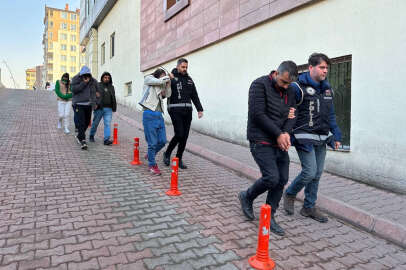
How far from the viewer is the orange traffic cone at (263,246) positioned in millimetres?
2615

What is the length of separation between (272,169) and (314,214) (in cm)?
112

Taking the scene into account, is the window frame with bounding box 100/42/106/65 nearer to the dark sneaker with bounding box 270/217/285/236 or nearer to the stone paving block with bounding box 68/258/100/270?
the dark sneaker with bounding box 270/217/285/236

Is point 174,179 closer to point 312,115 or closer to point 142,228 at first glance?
point 142,228

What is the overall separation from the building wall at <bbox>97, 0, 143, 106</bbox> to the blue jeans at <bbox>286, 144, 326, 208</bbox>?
546 inches

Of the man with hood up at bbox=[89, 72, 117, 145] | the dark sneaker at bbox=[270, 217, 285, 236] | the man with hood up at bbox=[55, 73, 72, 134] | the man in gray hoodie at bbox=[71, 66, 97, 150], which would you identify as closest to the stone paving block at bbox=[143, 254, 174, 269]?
the dark sneaker at bbox=[270, 217, 285, 236]

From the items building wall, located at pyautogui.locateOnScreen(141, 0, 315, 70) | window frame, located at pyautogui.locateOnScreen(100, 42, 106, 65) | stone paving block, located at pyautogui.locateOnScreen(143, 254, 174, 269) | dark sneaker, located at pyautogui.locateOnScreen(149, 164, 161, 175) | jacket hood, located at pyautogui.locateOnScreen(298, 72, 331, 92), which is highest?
window frame, located at pyautogui.locateOnScreen(100, 42, 106, 65)

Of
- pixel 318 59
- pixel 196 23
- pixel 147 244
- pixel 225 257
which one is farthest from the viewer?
pixel 196 23

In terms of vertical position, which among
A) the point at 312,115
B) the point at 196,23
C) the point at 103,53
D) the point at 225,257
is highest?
the point at 103,53

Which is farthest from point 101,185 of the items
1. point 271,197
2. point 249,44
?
point 249,44

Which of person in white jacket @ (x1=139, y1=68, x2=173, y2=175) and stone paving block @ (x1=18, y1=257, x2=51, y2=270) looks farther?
person in white jacket @ (x1=139, y1=68, x2=173, y2=175)

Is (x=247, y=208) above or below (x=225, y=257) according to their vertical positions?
above

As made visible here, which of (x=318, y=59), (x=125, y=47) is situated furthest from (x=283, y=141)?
(x=125, y=47)

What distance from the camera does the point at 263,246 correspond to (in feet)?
8.88

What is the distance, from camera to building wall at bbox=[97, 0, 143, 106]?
1734cm
